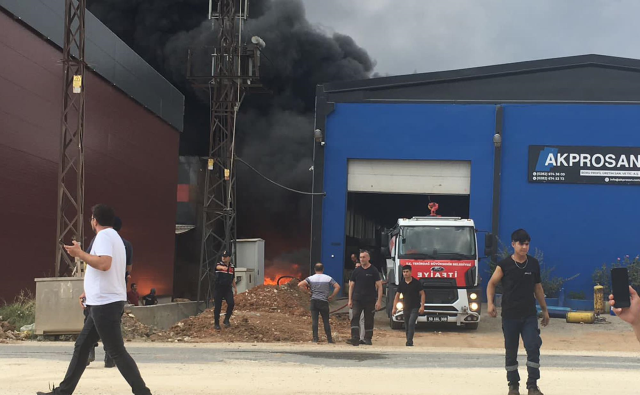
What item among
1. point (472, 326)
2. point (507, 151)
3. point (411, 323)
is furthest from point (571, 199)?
point (411, 323)

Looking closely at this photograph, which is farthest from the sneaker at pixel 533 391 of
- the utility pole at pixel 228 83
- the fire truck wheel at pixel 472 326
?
the utility pole at pixel 228 83

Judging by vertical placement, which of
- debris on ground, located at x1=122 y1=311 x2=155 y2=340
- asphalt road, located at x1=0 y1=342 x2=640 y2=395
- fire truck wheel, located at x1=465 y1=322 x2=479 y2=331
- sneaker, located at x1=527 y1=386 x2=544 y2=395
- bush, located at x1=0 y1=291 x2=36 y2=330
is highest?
sneaker, located at x1=527 y1=386 x2=544 y2=395

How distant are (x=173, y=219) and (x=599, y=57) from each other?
20318 mm

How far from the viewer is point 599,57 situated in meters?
32.2

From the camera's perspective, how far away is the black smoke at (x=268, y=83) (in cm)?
4772

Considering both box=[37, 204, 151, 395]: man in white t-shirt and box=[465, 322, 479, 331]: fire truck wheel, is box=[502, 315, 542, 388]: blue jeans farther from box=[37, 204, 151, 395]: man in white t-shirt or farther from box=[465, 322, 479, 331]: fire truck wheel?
box=[465, 322, 479, 331]: fire truck wheel

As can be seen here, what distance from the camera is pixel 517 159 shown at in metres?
31.9

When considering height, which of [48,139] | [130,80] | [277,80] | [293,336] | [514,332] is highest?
[277,80]

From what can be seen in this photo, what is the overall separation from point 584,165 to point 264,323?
52.0 ft

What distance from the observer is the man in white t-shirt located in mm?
6863

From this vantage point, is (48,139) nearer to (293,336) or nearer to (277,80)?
(293,336)

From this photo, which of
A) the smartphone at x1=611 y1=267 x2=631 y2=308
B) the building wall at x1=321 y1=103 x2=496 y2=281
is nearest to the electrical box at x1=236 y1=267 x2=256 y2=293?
the building wall at x1=321 y1=103 x2=496 y2=281

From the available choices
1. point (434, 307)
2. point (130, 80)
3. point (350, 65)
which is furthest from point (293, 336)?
point (350, 65)

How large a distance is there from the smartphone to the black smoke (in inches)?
1649
